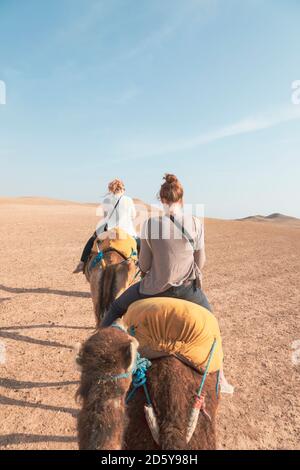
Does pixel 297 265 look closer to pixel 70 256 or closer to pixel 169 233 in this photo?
pixel 70 256

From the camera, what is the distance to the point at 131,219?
654 cm

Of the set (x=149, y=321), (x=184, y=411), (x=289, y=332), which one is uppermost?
(x=149, y=321)

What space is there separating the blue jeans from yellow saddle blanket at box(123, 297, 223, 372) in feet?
2.26

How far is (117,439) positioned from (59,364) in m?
4.21

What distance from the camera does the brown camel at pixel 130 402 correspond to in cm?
206

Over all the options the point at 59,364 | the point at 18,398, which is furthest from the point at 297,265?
the point at 18,398

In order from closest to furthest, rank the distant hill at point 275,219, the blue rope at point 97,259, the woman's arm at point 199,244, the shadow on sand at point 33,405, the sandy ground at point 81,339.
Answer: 1. the woman's arm at point 199,244
2. the sandy ground at point 81,339
3. the shadow on sand at point 33,405
4. the blue rope at point 97,259
5. the distant hill at point 275,219

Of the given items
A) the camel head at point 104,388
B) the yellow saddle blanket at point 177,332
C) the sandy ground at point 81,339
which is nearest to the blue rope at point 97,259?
the sandy ground at point 81,339

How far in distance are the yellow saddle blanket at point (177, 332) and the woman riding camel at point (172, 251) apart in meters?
0.70

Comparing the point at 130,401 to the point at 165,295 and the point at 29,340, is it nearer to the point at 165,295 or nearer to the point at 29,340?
the point at 165,295

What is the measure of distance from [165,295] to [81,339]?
156 inches

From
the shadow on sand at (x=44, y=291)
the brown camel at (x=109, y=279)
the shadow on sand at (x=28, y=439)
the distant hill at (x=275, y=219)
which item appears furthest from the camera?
the distant hill at (x=275, y=219)

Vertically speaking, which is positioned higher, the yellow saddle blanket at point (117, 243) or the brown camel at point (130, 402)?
the yellow saddle blanket at point (117, 243)

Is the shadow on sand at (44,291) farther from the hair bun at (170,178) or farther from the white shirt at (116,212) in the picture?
the hair bun at (170,178)
